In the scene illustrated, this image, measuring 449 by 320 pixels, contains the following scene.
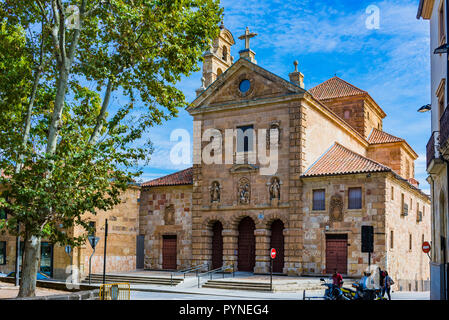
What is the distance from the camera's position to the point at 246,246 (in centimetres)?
3600

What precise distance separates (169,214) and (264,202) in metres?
8.32

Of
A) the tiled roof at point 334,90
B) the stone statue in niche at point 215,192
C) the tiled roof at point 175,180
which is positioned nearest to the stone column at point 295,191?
the stone statue in niche at point 215,192

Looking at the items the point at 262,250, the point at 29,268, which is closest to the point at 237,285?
the point at 262,250

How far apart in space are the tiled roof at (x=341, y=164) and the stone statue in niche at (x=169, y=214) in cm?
1100

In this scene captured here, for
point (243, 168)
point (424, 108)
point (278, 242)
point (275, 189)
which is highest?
point (424, 108)

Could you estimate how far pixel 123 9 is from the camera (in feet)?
59.4

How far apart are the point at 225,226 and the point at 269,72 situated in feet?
36.1

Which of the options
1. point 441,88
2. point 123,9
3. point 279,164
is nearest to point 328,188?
point 279,164

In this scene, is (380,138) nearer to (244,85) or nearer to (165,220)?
(244,85)

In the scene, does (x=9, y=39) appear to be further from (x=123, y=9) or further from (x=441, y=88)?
(x=441, y=88)

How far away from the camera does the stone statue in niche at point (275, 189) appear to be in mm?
34500

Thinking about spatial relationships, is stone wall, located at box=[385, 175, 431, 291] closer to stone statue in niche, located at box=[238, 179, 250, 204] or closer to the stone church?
the stone church

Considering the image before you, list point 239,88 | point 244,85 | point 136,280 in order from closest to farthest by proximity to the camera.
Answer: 1. point 136,280
2. point 244,85
3. point 239,88

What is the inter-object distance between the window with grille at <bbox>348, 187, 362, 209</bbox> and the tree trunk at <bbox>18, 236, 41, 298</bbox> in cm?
2012
